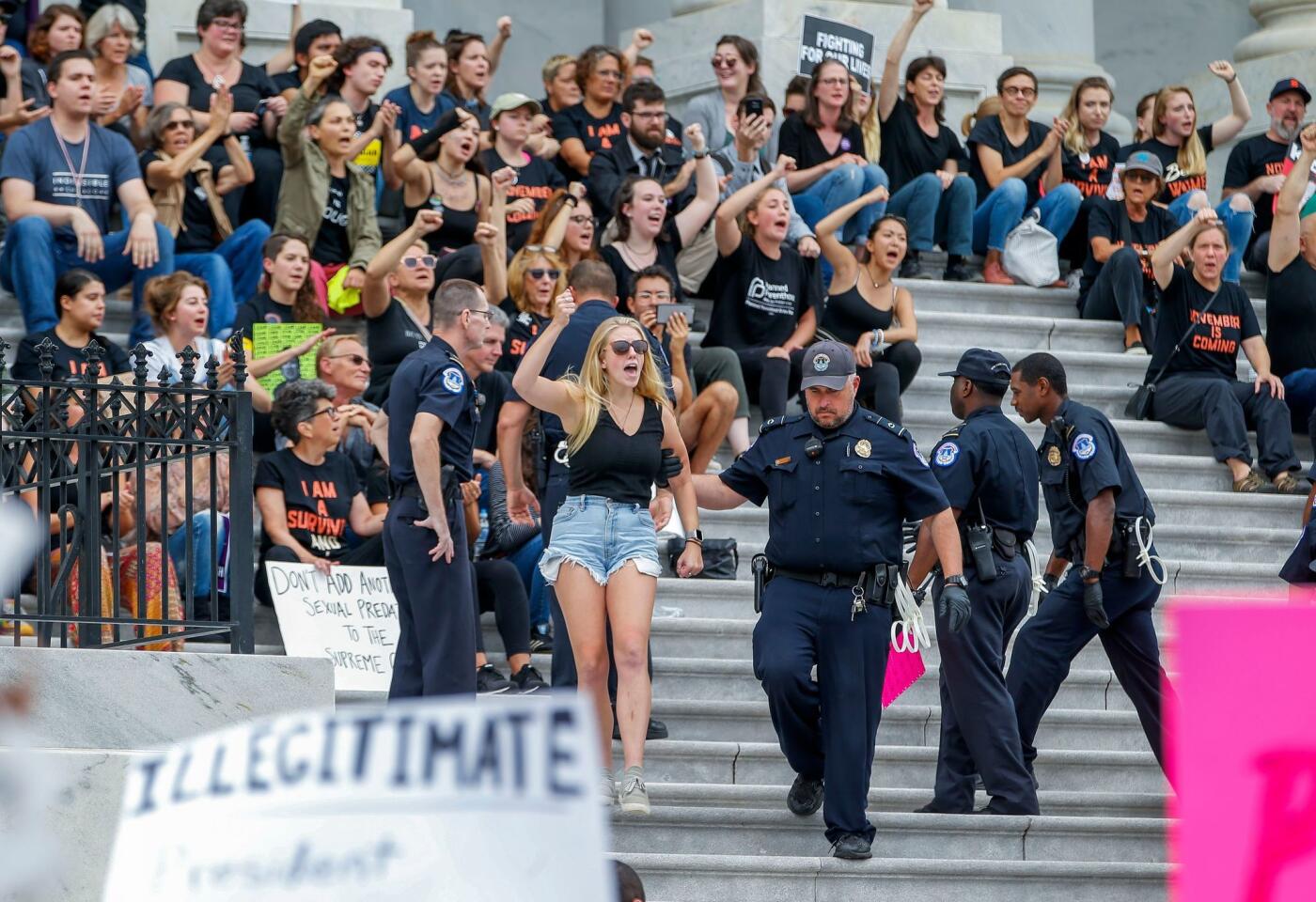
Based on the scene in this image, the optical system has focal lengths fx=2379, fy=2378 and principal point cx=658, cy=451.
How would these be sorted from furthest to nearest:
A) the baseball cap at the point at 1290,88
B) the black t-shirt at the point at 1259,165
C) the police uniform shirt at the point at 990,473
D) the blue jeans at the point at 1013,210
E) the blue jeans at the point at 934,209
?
the baseball cap at the point at 1290,88 < the black t-shirt at the point at 1259,165 < the blue jeans at the point at 1013,210 < the blue jeans at the point at 934,209 < the police uniform shirt at the point at 990,473

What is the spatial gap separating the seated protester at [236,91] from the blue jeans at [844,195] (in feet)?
9.91

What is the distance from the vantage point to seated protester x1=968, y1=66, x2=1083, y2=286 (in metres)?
14.5

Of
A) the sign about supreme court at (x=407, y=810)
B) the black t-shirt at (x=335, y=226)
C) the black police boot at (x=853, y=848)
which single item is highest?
the sign about supreme court at (x=407, y=810)

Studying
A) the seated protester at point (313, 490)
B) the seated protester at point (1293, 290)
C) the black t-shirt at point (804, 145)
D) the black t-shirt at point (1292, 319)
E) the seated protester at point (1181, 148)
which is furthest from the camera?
the seated protester at point (1181, 148)

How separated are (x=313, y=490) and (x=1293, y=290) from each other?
634 centimetres

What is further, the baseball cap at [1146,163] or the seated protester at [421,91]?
the baseball cap at [1146,163]

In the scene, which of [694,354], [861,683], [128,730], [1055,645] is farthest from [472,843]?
[694,354]

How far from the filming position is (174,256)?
1177 centimetres

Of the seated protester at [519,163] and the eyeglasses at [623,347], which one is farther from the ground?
the seated protester at [519,163]

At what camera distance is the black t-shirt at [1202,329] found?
511 inches

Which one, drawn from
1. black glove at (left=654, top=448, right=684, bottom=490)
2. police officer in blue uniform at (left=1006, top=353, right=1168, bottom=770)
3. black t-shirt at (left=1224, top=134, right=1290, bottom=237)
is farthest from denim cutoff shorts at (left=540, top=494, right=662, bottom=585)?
black t-shirt at (left=1224, top=134, right=1290, bottom=237)

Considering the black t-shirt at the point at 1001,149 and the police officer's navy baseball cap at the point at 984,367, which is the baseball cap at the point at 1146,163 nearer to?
the black t-shirt at the point at 1001,149

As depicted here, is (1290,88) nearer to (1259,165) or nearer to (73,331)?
(1259,165)

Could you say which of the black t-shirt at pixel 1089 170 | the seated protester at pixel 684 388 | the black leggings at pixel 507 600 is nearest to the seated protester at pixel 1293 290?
the black t-shirt at pixel 1089 170
